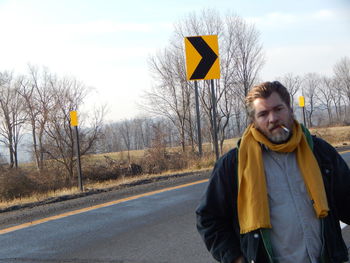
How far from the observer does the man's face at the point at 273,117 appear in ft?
7.54

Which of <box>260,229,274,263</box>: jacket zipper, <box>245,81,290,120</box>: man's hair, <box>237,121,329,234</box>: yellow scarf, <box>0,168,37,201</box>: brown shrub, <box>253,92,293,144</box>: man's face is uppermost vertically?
<box>245,81,290,120</box>: man's hair

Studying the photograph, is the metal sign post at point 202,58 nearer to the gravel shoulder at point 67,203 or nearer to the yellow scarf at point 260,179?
the gravel shoulder at point 67,203

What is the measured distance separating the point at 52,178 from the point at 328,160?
2028 cm

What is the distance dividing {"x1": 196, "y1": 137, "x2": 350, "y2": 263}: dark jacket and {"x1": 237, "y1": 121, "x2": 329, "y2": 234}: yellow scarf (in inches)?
3.3

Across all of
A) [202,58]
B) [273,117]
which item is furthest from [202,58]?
[273,117]

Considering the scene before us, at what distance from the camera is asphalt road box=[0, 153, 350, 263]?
5.18 meters

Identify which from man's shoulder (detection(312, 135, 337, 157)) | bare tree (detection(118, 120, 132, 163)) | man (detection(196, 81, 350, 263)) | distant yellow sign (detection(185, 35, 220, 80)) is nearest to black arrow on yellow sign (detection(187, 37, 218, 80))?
distant yellow sign (detection(185, 35, 220, 80))

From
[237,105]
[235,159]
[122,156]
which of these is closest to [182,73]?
[237,105]

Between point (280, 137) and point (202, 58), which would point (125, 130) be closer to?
point (202, 58)

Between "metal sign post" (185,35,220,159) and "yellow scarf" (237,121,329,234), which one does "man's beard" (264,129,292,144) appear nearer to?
"yellow scarf" (237,121,329,234)

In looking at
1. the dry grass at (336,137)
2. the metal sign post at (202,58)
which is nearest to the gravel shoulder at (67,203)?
the metal sign post at (202,58)

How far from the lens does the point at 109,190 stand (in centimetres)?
1078

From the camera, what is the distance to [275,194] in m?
2.32

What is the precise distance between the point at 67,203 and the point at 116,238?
3276 millimetres
